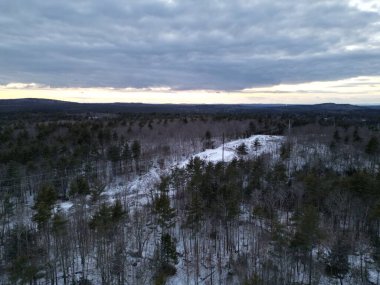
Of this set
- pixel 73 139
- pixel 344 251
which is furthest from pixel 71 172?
pixel 344 251

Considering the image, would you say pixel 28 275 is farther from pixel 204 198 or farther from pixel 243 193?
pixel 243 193

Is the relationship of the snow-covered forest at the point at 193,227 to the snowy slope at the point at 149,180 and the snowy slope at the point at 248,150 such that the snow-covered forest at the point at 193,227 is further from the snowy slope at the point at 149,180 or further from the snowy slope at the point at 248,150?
the snowy slope at the point at 248,150

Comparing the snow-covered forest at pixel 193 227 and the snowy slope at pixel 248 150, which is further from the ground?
the snowy slope at pixel 248 150

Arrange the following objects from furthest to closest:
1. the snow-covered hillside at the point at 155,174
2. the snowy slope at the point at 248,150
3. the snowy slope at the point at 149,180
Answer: the snowy slope at the point at 248,150
the snow-covered hillside at the point at 155,174
the snowy slope at the point at 149,180

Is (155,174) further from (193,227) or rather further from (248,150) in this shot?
(193,227)

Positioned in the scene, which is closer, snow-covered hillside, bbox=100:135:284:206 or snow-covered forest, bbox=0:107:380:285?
snow-covered forest, bbox=0:107:380:285

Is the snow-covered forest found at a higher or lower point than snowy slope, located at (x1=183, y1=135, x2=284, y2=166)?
lower

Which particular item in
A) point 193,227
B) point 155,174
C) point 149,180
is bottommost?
point 149,180

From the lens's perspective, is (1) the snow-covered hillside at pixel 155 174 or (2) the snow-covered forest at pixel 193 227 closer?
(2) the snow-covered forest at pixel 193 227

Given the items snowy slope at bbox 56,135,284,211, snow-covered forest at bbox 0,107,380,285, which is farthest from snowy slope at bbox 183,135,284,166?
snow-covered forest at bbox 0,107,380,285

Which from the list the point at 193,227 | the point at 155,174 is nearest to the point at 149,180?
the point at 155,174

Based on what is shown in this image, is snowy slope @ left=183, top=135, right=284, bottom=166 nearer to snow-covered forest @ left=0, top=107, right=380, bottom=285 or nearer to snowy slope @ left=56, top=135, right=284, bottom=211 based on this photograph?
snowy slope @ left=56, top=135, right=284, bottom=211

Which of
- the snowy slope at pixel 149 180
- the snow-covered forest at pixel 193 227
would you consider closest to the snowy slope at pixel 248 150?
the snowy slope at pixel 149 180
